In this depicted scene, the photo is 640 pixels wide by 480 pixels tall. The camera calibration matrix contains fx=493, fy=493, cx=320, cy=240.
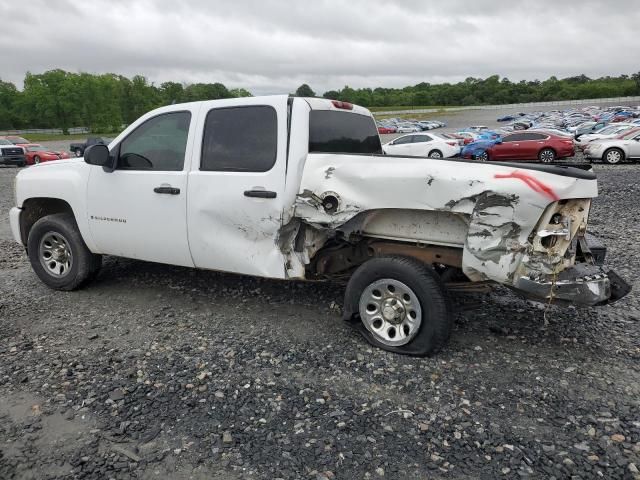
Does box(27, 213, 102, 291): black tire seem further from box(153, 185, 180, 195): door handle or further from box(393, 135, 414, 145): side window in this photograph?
box(393, 135, 414, 145): side window

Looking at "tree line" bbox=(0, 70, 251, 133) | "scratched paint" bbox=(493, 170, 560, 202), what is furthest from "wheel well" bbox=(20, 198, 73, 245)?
"tree line" bbox=(0, 70, 251, 133)

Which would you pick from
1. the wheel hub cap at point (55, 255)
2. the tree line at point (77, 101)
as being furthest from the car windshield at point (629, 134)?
the tree line at point (77, 101)

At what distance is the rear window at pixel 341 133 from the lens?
4.30 m

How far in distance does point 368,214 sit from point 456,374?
4.51ft

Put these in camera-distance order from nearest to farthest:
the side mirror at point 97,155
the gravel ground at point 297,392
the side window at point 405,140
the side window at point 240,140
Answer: the gravel ground at point 297,392 → the side window at point 240,140 → the side mirror at point 97,155 → the side window at point 405,140

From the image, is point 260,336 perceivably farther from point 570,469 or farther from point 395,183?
point 570,469

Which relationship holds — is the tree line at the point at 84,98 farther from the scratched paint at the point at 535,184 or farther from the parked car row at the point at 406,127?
the scratched paint at the point at 535,184

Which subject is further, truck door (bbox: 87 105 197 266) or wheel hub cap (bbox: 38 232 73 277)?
wheel hub cap (bbox: 38 232 73 277)

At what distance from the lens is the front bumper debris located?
3.38 m

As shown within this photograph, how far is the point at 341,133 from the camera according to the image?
4.67 m

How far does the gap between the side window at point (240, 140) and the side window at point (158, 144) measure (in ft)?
0.93

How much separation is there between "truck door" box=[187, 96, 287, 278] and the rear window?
30 centimetres

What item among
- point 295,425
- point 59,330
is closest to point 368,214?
point 295,425

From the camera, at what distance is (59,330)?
4.50 metres
